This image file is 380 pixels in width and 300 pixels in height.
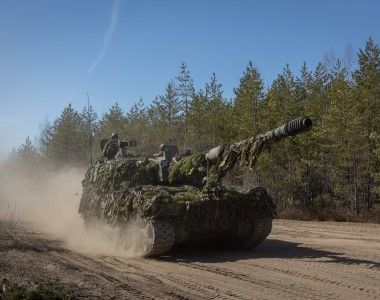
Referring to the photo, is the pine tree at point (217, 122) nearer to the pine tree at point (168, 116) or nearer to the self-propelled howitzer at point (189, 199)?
the pine tree at point (168, 116)

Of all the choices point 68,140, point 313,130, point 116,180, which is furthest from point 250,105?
point 68,140

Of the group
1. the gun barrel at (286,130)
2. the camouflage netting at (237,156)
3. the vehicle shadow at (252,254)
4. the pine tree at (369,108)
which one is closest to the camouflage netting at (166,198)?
the camouflage netting at (237,156)

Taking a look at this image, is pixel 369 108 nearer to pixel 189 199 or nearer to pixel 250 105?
pixel 250 105

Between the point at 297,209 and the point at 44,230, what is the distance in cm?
1163

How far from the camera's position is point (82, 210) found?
1434 centimetres

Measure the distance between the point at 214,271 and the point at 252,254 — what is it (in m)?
2.23

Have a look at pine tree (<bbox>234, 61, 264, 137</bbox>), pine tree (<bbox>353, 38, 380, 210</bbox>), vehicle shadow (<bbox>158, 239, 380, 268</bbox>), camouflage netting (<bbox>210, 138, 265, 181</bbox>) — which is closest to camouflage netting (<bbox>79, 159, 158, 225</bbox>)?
vehicle shadow (<bbox>158, 239, 380, 268</bbox>)

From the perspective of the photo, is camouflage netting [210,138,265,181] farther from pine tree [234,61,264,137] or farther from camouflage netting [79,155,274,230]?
pine tree [234,61,264,137]

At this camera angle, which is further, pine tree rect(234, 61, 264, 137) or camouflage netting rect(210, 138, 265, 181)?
pine tree rect(234, 61, 264, 137)

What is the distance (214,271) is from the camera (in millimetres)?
8930

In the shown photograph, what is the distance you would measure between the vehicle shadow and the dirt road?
0.02 metres

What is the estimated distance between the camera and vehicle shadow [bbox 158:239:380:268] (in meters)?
10.1

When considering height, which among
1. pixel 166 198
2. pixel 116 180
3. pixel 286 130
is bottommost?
pixel 166 198

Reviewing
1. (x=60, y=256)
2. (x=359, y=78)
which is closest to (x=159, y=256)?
(x=60, y=256)
